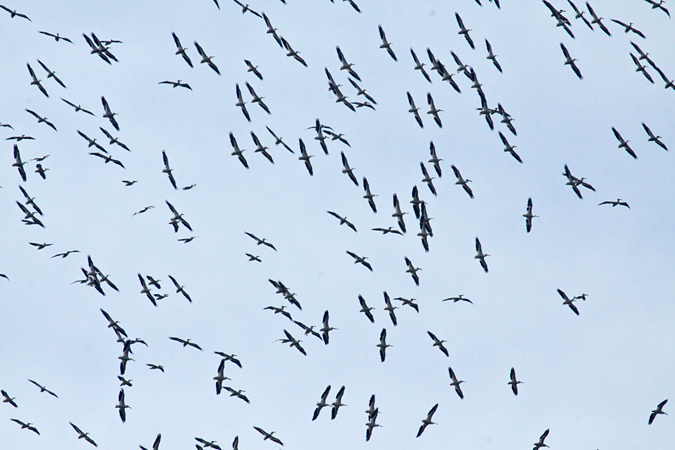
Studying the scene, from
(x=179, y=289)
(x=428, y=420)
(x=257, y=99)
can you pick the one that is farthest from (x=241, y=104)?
(x=428, y=420)

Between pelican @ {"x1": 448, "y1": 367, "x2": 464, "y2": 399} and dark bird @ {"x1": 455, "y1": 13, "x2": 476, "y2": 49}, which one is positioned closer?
dark bird @ {"x1": 455, "y1": 13, "x2": 476, "y2": 49}

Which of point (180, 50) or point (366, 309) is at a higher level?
point (180, 50)

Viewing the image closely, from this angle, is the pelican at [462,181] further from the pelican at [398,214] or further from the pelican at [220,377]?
the pelican at [220,377]

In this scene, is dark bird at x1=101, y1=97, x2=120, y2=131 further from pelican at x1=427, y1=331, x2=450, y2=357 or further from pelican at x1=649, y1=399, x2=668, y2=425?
pelican at x1=649, y1=399, x2=668, y2=425

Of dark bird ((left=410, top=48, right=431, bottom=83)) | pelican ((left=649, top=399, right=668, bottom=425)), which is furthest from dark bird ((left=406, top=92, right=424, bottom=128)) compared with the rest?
pelican ((left=649, top=399, right=668, bottom=425))

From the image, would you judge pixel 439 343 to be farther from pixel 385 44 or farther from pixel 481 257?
pixel 385 44

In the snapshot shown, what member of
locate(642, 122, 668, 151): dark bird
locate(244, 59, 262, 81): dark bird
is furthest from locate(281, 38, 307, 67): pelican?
locate(642, 122, 668, 151): dark bird

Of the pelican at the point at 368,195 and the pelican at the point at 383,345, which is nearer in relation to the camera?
the pelican at the point at 368,195

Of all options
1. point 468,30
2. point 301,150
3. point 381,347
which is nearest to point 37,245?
point 301,150

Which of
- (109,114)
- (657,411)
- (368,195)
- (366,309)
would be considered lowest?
(657,411)

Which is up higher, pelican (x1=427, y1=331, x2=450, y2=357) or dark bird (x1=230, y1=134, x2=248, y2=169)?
dark bird (x1=230, y1=134, x2=248, y2=169)

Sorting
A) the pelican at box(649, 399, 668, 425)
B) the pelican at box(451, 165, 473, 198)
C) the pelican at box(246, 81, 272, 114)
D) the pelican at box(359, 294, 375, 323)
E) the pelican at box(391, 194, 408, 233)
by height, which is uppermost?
the pelican at box(246, 81, 272, 114)

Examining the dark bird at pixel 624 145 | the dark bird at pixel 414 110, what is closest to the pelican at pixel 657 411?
the dark bird at pixel 624 145
